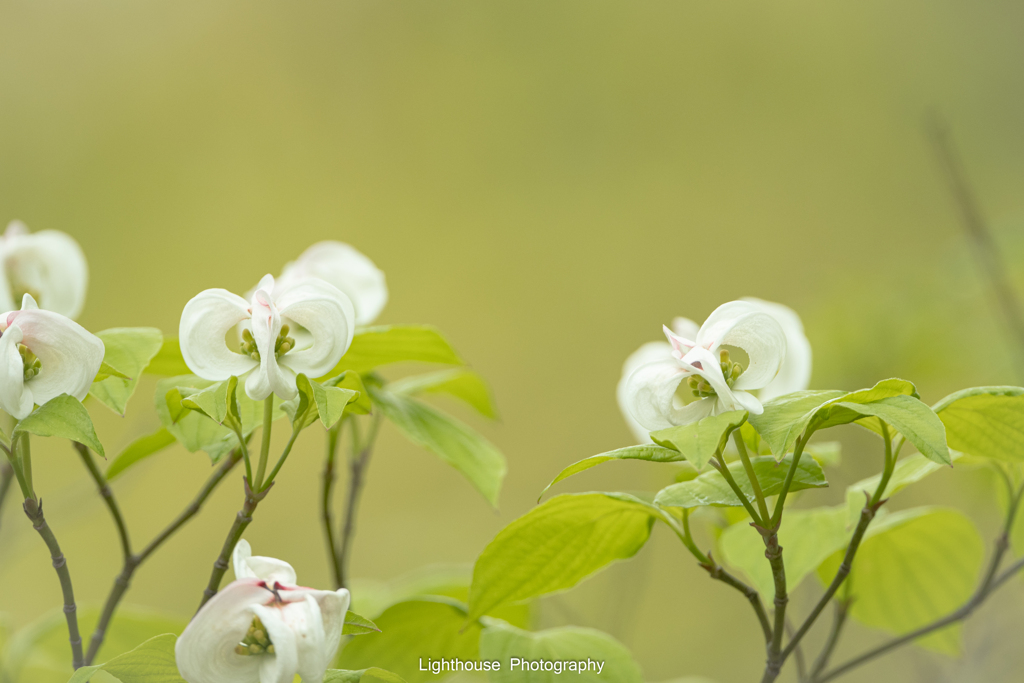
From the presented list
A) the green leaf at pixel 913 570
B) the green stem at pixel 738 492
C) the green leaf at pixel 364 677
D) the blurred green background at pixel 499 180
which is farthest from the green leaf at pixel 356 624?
the blurred green background at pixel 499 180

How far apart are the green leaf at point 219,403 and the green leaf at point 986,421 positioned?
0.73 feet

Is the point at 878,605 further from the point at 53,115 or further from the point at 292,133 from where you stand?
the point at 53,115

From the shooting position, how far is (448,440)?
1.01 feet

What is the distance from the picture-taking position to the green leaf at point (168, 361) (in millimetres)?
290

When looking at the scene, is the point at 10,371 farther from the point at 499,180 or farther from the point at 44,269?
the point at 499,180

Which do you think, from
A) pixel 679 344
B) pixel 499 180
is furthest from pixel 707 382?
pixel 499 180

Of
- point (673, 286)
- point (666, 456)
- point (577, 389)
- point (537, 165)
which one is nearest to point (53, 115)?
point (537, 165)

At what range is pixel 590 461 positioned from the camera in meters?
0.22

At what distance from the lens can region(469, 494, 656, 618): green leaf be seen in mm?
252

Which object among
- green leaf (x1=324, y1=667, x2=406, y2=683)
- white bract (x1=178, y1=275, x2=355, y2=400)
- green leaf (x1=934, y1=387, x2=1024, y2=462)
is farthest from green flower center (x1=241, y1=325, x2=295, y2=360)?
green leaf (x1=934, y1=387, x2=1024, y2=462)

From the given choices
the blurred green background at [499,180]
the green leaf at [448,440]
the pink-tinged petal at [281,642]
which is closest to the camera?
the pink-tinged petal at [281,642]

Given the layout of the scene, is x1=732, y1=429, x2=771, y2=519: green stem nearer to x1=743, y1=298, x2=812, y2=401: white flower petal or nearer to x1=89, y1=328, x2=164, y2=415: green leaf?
x1=743, y1=298, x2=812, y2=401: white flower petal

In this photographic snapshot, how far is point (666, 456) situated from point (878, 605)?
18cm

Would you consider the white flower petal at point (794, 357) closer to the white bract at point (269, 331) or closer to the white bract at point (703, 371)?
the white bract at point (703, 371)
